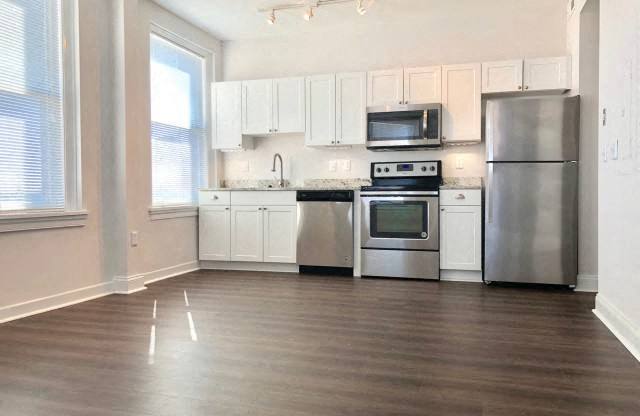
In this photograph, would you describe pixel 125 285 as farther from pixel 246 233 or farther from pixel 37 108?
pixel 37 108

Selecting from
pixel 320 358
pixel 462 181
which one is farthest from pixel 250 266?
pixel 320 358

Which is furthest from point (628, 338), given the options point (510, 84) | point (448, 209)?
point (510, 84)

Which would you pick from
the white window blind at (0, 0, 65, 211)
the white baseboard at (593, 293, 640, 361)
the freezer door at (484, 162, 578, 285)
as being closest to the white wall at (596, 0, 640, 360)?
the white baseboard at (593, 293, 640, 361)

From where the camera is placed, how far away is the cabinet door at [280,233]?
498cm

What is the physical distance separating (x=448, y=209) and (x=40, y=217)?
339 centimetres

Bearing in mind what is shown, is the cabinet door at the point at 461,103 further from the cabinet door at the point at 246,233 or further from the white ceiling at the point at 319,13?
the cabinet door at the point at 246,233

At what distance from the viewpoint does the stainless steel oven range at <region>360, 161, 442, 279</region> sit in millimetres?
4504

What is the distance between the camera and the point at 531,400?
183 centimetres

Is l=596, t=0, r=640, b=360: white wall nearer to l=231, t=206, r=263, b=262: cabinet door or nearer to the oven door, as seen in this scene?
the oven door

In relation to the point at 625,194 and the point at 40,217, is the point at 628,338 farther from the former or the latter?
the point at 40,217

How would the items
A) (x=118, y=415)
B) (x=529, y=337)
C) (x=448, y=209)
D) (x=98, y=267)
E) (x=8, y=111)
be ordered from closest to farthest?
(x=118, y=415) → (x=529, y=337) → (x=8, y=111) → (x=98, y=267) → (x=448, y=209)

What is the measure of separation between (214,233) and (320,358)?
314 cm

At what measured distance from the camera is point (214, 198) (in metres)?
5.21

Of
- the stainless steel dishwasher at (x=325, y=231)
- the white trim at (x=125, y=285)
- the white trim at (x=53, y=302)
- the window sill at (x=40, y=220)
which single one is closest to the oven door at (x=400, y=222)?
the stainless steel dishwasher at (x=325, y=231)
